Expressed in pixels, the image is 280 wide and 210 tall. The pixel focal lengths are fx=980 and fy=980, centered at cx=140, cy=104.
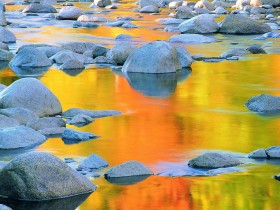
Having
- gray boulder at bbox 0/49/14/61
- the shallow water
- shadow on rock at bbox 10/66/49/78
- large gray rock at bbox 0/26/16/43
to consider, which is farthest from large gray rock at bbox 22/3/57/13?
shadow on rock at bbox 10/66/49/78

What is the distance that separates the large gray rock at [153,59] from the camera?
14.4m

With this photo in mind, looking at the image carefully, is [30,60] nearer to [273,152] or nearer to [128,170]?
[273,152]

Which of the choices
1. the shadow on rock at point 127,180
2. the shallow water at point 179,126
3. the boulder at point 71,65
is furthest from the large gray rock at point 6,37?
the shadow on rock at point 127,180

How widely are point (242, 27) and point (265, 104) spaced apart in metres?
10.9

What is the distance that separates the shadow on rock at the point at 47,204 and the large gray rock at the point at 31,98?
3.50m

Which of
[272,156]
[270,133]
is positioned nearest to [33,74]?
[270,133]

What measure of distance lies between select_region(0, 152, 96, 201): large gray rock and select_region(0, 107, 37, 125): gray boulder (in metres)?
2.73

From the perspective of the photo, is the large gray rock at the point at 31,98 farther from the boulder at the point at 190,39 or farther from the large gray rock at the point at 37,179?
the boulder at the point at 190,39

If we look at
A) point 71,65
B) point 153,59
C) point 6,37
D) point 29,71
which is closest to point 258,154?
point 153,59

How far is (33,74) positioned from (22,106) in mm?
4369

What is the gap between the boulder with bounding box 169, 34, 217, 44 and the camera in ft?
65.4

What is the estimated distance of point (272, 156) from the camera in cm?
845

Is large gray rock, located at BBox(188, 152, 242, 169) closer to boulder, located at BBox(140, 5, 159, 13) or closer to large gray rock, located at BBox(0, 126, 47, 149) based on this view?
large gray rock, located at BBox(0, 126, 47, 149)

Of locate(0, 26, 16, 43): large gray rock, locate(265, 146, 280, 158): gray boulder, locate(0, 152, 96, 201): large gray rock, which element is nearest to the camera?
locate(0, 152, 96, 201): large gray rock
